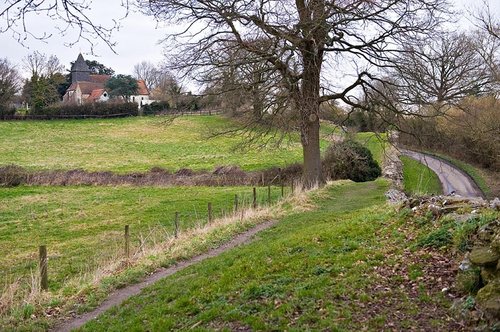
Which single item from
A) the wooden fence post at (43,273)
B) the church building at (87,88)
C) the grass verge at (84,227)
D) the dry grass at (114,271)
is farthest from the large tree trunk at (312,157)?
the church building at (87,88)

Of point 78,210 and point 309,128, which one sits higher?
point 309,128

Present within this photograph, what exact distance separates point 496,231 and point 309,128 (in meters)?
14.4

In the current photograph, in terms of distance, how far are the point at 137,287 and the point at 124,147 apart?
4039 centimetres

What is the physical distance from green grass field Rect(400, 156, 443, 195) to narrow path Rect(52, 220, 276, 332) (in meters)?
18.3

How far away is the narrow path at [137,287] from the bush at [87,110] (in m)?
54.4

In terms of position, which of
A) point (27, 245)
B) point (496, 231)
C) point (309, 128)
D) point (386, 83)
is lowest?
point (27, 245)

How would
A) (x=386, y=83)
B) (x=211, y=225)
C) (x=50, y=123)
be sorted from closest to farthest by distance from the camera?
(x=211, y=225)
(x=386, y=83)
(x=50, y=123)

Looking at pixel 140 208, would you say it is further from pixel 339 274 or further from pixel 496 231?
pixel 496 231

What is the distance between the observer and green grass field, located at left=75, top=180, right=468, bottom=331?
523cm

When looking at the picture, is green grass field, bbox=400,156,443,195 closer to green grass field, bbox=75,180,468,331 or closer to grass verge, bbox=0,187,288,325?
grass verge, bbox=0,187,288,325

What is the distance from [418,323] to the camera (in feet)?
15.9

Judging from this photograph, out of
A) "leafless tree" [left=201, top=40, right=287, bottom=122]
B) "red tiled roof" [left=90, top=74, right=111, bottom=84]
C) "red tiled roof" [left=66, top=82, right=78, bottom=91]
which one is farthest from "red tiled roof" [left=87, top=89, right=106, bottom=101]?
"leafless tree" [left=201, top=40, right=287, bottom=122]

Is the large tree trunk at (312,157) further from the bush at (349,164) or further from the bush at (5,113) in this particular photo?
the bush at (5,113)

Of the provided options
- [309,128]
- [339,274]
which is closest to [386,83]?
[309,128]
